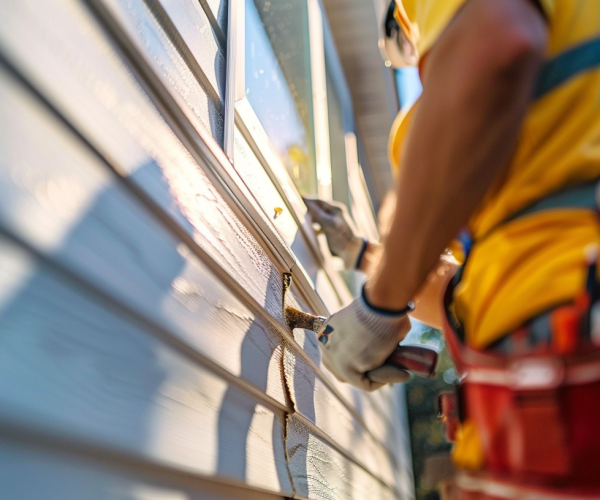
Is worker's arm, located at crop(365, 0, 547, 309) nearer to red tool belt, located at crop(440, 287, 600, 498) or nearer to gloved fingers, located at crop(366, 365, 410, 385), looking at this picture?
red tool belt, located at crop(440, 287, 600, 498)

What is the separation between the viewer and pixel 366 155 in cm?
496

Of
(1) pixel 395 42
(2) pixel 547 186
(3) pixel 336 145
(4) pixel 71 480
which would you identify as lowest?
(4) pixel 71 480

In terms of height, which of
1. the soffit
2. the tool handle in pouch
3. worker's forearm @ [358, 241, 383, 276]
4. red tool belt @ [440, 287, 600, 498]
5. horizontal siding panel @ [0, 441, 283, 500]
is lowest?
horizontal siding panel @ [0, 441, 283, 500]

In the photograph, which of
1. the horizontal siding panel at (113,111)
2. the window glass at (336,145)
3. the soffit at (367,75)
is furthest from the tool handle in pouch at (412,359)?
the soffit at (367,75)

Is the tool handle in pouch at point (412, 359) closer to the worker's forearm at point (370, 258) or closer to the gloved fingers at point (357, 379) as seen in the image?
the gloved fingers at point (357, 379)

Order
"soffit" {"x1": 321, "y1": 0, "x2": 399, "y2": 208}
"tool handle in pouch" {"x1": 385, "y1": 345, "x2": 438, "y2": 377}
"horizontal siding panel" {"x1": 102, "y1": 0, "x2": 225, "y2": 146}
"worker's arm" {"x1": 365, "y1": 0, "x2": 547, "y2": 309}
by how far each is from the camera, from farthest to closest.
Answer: "soffit" {"x1": 321, "y1": 0, "x2": 399, "y2": 208}
"tool handle in pouch" {"x1": 385, "y1": 345, "x2": 438, "y2": 377}
"horizontal siding panel" {"x1": 102, "y1": 0, "x2": 225, "y2": 146}
"worker's arm" {"x1": 365, "y1": 0, "x2": 547, "y2": 309}

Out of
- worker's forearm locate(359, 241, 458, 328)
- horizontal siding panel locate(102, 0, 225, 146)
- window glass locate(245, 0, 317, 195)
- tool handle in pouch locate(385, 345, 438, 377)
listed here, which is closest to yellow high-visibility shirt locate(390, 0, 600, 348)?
tool handle in pouch locate(385, 345, 438, 377)

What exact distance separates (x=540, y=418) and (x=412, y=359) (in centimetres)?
A: 45

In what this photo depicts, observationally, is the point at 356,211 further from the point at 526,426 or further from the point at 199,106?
the point at 526,426

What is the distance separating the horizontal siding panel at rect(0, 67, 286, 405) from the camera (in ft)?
1.94

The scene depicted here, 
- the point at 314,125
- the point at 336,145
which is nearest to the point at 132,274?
the point at 314,125

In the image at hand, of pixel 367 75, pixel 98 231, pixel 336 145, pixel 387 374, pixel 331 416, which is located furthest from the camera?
pixel 367 75

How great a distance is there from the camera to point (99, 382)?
0.67 m

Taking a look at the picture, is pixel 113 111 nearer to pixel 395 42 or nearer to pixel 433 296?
pixel 395 42
